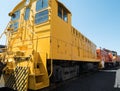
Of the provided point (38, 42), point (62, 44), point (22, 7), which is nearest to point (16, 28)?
point (22, 7)

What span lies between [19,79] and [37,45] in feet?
5.34

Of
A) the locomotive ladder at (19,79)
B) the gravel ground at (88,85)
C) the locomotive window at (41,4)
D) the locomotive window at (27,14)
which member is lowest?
the gravel ground at (88,85)

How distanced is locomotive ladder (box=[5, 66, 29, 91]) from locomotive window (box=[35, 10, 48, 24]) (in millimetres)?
2295

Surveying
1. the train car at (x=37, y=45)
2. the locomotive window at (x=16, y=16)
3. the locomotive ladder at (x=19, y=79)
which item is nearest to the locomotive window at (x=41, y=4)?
the train car at (x=37, y=45)

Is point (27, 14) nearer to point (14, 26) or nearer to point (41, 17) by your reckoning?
point (41, 17)

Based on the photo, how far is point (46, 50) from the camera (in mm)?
6148

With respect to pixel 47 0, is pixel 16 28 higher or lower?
lower

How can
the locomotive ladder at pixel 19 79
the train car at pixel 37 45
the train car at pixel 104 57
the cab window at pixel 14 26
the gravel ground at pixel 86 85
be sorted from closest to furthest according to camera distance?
the locomotive ladder at pixel 19 79 → the train car at pixel 37 45 → the gravel ground at pixel 86 85 → the cab window at pixel 14 26 → the train car at pixel 104 57

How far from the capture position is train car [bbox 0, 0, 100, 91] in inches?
222

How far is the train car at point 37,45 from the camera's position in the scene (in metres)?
5.64

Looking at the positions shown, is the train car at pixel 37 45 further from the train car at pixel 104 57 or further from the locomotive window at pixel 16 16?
the train car at pixel 104 57

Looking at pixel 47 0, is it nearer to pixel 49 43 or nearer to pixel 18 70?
pixel 49 43

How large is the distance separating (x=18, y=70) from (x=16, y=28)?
9.44 ft

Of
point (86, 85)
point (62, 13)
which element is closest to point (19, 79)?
point (62, 13)
